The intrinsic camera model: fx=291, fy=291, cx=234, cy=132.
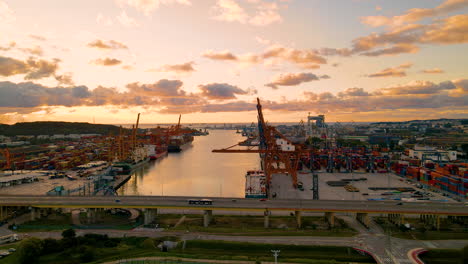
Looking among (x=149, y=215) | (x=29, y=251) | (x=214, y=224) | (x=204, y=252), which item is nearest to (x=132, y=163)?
(x=149, y=215)

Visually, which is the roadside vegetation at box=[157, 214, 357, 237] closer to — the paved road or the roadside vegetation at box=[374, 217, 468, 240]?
the paved road

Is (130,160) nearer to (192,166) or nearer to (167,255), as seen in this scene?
(192,166)

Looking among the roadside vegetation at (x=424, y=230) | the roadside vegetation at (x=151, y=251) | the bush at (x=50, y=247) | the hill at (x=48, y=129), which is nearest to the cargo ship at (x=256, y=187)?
the roadside vegetation at (x=424, y=230)

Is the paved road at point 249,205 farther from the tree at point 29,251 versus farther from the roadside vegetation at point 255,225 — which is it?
the tree at point 29,251

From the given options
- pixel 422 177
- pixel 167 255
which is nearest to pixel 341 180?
pixel 422 177

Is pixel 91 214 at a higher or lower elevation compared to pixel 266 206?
lower

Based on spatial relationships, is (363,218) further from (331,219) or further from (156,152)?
(156,152)
